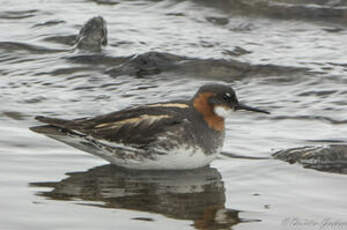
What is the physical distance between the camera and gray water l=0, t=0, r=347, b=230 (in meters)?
9.27

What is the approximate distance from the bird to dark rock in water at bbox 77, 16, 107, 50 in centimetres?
610

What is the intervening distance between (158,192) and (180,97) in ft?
16.0

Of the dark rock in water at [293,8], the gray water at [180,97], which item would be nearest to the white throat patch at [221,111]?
the gray water at [180,97]

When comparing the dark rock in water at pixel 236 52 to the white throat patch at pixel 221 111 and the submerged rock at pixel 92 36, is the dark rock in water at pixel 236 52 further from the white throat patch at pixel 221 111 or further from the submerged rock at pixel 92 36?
the white throat patch at pixel 221 111

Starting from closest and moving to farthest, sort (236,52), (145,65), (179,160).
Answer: (179,160), (145,65), (236,52)

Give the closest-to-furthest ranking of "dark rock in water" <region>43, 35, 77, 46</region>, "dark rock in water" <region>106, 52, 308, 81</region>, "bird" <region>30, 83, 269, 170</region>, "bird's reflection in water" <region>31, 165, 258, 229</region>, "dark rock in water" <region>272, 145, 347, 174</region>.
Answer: "bird's reflection in water" <region>31, 165, 258, 229</region> → "dark rock in water" <region>272, 145, 347, 174</region> → "bird" <region>30, 83, 269, 170</region> → "dark rock in water" <region>106, 52, 308, 81</region> → "dark rock in water" <region>43, 35, 77, 46</region>

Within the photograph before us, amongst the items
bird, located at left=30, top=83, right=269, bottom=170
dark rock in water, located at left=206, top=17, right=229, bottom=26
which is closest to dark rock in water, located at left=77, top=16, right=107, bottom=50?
dark rock in water, located at left=206, top=17, right=229, bottom=26

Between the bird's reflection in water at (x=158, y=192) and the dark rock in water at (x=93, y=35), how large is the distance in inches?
247

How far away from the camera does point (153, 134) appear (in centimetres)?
1098

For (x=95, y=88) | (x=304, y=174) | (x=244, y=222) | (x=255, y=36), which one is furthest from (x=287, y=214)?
(x=255, y=36)

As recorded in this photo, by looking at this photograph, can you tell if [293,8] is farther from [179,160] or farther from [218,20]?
[179,160]

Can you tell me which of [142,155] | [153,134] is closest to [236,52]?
[153,134]

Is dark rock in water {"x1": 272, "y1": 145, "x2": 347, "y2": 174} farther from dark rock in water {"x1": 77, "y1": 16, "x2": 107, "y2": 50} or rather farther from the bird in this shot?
dark rock in water {"x1": 77, "y1": 16, "x2": 107, "y2": 50}

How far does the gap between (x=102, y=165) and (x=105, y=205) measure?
194 cm
